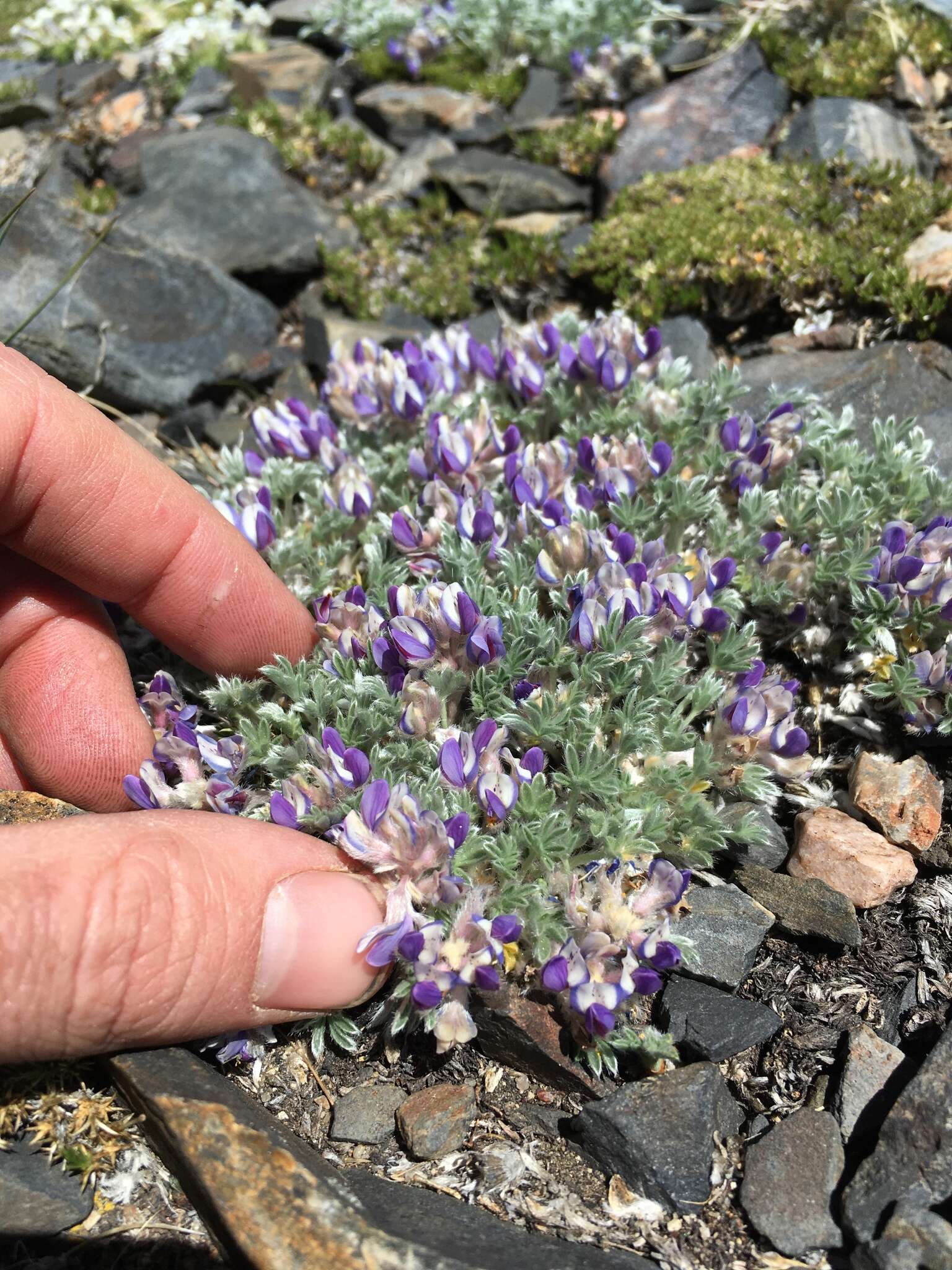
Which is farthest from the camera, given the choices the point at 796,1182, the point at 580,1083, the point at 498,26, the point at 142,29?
the point at 142,29

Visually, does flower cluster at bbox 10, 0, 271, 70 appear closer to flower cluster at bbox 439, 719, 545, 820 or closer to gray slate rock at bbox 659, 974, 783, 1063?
flower cluster at bbox 439, 719, 545, 820

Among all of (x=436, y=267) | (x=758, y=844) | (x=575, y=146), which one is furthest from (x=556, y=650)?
(x=575, y=146)

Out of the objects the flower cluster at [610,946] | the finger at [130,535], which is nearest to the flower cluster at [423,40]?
the finger at [130,535]

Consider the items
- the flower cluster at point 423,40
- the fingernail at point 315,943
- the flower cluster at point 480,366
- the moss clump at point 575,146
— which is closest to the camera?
the fingernail at point 315,943

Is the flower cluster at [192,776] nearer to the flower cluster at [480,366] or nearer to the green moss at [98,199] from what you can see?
the flower cluster at [480,366]

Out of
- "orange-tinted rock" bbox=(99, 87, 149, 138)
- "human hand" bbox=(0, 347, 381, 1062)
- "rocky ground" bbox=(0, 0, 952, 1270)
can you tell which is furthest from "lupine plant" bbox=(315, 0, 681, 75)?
"human hand" bbox=(0, 347, 381, 1062)

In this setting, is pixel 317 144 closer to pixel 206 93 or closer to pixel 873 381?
pixel 206 93
